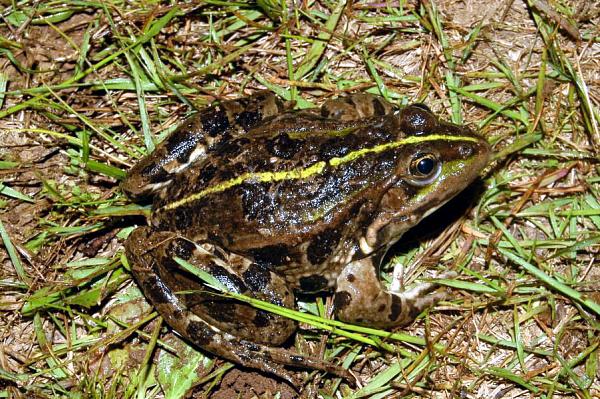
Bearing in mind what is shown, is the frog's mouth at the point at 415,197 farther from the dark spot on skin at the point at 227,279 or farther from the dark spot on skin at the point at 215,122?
the dark spot on skin at the point at 215,122

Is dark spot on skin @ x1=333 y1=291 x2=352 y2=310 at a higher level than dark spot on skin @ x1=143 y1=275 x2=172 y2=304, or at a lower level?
lower

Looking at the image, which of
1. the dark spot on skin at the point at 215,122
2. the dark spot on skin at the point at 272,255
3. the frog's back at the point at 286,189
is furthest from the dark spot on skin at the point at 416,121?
the dark spot on skin at the point at 215,122

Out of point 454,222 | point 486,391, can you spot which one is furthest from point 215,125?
point 486,391

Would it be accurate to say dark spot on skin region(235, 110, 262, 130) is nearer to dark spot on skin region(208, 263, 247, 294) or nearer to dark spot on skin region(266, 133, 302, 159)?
dark spot on skin region(266, 133, 302, 159)

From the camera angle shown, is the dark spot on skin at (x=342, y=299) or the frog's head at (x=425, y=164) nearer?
the frog's head at (x=425, y=164)

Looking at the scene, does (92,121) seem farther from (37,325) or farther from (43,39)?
(37,325)

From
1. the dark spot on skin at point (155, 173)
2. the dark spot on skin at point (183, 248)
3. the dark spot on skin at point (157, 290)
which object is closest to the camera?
the dark spot on skin at point (183, 248)

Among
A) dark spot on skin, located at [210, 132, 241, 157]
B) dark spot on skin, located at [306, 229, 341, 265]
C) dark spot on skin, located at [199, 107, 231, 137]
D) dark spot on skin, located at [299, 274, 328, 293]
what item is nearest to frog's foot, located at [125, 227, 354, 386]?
dark spot on skin, located at [299, 274, 328, 293]

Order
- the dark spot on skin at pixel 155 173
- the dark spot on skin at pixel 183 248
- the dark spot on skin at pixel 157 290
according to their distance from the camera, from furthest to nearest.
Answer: the dark spot on skin at pixel 155 173
the dark spot on skin at pixel 157 290
the dark spot on skin at pixel 183 248
